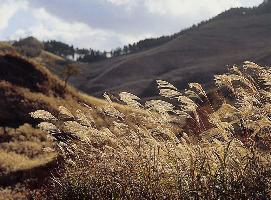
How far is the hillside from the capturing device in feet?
224

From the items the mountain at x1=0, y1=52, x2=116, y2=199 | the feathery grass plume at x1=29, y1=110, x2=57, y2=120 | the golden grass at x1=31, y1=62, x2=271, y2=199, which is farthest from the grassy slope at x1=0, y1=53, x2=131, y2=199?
the golden grass at x1=31, y1=62, x2=271, y2=199

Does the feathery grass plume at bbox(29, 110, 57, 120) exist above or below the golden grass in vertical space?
above

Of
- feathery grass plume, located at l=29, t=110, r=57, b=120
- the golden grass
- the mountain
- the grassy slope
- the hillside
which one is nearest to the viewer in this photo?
the golden grass

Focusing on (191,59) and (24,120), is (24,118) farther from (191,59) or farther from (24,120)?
(191,59)

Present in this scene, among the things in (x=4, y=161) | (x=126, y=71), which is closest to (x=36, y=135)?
(x=4, y=161)

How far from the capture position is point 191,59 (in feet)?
293

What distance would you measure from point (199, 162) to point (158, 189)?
64 centimetres

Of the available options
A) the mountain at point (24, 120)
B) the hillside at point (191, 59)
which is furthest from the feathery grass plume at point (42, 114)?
the hillside at point (191, 59)

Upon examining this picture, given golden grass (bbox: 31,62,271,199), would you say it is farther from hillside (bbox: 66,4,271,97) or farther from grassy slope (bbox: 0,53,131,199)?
hillside (bbox: 66,4,271,97)

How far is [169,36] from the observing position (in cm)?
13788

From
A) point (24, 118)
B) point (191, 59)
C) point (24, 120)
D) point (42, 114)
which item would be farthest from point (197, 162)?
point (191, 59)

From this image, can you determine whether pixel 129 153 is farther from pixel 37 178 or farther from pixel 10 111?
pixel 10 111

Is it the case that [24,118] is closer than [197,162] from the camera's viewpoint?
No

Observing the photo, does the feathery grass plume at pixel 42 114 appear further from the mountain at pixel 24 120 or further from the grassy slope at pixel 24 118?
the grassy slope at pixel 24 118
